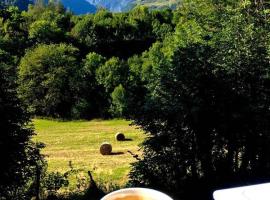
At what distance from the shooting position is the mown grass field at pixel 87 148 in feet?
78.3

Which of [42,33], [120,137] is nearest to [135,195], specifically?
[120,137]

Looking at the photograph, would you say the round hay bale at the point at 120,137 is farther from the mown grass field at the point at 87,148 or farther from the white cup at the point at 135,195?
the white cup at the point at 135,195

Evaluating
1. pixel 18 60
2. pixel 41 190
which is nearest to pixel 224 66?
pixel 41 190

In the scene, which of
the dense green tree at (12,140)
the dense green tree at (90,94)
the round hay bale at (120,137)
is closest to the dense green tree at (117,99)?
the dense green tree at (90,94)

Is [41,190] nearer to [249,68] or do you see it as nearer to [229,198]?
[249,68]

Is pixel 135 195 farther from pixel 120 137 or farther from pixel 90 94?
pixel 90 94

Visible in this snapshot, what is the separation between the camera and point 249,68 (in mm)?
13477

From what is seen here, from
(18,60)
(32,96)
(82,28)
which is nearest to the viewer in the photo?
(32,96)

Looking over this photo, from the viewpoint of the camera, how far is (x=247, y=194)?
11.3ft

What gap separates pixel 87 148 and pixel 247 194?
3319 cm

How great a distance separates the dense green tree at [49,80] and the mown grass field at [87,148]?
581 cm

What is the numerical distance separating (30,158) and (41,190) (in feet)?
5.72

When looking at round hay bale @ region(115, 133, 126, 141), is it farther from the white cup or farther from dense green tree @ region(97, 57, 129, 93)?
the white cup

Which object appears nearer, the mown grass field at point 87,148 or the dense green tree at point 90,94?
the mown grass field at point 87,148
